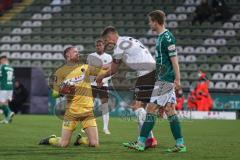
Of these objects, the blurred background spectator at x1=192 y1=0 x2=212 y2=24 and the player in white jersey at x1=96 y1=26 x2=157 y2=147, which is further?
the blurred background spectator at x1=192 y1=0 x2=212 y2=24

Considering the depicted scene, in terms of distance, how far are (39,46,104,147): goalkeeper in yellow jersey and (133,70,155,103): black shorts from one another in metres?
0.86

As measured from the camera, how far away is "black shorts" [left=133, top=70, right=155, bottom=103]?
32.2ft

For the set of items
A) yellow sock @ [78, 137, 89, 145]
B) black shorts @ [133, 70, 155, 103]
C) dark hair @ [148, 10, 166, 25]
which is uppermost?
dark hair @ [148, 10, 166, 25]

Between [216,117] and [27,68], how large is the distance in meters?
8.43

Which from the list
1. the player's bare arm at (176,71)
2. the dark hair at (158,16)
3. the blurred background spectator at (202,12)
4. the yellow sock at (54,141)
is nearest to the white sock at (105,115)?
the yellow sock at (54,141)

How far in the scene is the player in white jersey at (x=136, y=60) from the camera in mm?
9477

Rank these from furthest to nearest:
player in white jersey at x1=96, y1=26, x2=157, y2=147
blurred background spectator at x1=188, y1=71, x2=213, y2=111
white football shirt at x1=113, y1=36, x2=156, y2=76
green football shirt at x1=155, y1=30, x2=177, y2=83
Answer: blurred background spectator at x1=188, y1=71, x2=213, y2=111 < white football shirt at x1=113, y1=36, x2=156, y2=76 < player in white jersey at x1=96, y1=26, x2=157, y2=147 < green football shirt at x1=155, y1=30, x2=177, y2=83

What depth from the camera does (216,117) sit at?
23.8 meters

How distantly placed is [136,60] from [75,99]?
121cm

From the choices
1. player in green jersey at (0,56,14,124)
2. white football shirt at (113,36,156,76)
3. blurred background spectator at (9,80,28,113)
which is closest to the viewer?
white football shirt at (113,36,156,76)

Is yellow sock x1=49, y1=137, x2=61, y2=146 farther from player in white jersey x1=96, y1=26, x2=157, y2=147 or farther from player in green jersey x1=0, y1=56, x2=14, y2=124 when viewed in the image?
player in green jersey x1=0, y1=56, x2=14, y2=124

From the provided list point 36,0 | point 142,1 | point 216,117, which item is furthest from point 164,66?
point 36,0

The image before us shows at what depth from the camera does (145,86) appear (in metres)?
9.94

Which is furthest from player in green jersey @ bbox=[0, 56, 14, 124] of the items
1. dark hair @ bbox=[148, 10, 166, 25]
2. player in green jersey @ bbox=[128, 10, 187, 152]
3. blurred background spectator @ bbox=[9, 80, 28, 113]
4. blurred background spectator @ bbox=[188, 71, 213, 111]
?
dark hair @ bbox=[148, 10, 166, 25]
